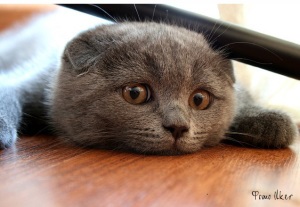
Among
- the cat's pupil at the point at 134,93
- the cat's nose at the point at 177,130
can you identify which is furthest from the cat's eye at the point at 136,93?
the cat's nose at the point at 177,130

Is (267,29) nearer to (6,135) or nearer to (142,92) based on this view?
(142,92)

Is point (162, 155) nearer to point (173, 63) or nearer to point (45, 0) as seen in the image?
point (173, 63)

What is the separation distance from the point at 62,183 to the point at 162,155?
408 mm

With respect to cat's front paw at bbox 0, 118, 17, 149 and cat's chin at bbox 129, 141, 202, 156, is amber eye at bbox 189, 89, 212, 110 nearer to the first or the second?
cat's chin at bbox 129, 141, 202, 156

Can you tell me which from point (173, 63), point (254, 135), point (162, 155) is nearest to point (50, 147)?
point (162, 155)

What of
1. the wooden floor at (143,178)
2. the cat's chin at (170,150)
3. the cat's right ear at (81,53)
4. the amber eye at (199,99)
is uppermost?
the cat's right ear at (81,53)

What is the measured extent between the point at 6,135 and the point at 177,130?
21.5 inches

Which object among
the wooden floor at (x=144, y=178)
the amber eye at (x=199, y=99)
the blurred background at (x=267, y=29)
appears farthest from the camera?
the blurred background at (x=267, y=29)

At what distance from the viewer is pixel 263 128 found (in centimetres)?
147

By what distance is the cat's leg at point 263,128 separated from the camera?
1.43 metres

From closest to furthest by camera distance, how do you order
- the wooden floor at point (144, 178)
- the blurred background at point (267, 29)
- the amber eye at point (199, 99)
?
the wooden floor at point (144, 178) → the amber eye at point (199, 99) → the blurred background at point (267, 29)

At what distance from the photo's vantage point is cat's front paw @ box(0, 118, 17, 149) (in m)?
1.28

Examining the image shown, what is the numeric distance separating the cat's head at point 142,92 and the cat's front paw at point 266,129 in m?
0.07

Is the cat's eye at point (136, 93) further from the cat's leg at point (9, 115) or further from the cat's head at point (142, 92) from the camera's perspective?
the cat's leg at point (9, 115)
